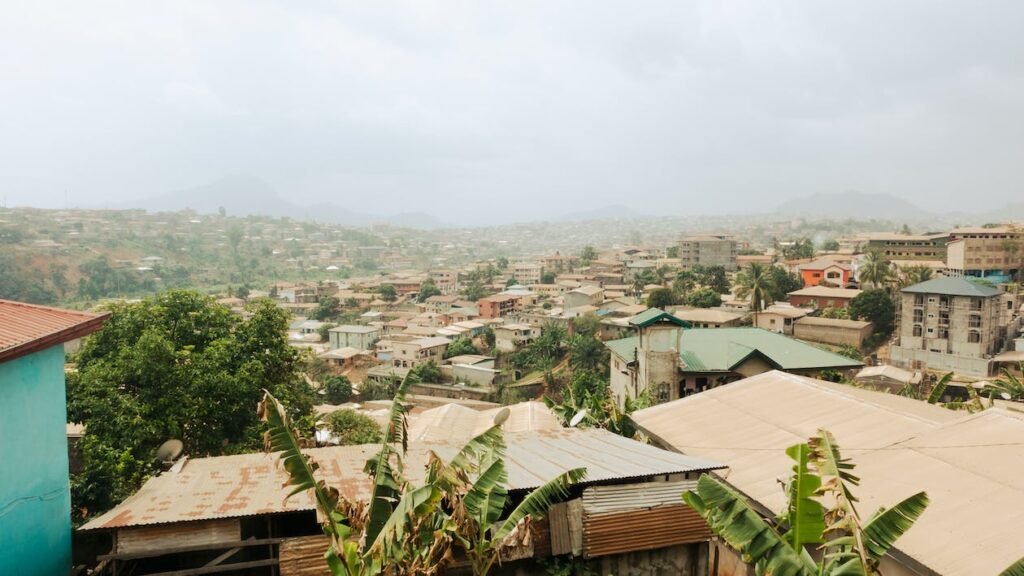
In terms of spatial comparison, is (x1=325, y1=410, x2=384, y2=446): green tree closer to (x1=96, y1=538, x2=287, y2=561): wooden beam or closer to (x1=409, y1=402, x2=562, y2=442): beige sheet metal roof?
(x1=409, y1=402, x2=562, y2=442): beige sheet metal roof

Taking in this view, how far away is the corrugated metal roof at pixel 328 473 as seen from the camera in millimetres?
6160

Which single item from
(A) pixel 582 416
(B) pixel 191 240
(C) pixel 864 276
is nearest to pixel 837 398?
(A) pixel 582 416

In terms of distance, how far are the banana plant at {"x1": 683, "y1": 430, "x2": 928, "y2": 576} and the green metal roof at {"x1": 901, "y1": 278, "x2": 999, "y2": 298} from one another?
35.3 metres

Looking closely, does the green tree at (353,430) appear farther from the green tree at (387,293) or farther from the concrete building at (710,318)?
the green tree at (387,293)

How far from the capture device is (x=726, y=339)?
720 inches

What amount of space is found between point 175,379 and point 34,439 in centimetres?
510

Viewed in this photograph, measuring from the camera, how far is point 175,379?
11680 millimetres

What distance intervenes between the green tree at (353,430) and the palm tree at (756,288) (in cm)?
2951

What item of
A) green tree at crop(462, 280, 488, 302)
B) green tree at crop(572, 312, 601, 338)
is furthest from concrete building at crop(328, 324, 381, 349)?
green tree at crop(462, 280, 488, 302)

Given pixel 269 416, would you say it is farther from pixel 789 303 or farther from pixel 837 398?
pixel 789 303

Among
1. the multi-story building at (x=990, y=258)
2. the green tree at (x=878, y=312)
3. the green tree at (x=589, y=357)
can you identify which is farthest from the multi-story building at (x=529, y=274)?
the green tree at (x=878, y=312)

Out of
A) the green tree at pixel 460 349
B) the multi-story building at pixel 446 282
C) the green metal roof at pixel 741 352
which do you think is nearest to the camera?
the green metal roof at pixel 741 352

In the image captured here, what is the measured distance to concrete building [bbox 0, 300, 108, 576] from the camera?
626 centimetres

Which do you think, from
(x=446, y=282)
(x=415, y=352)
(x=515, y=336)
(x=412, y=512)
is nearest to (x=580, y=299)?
(x=515, y=336)
